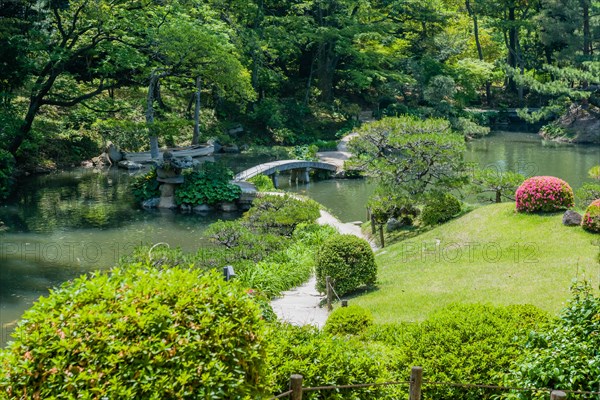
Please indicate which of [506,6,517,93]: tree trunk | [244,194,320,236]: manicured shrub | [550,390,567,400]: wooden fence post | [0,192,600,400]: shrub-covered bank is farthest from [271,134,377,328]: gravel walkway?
[506,6,517,93]: tree trunk

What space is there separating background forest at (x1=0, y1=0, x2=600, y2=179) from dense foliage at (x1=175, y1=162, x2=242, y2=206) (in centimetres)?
279

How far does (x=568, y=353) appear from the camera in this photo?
273 inches

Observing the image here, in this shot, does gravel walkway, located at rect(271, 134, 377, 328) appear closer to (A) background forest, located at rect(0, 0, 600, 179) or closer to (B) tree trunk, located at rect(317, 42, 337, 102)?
(A) background forest, located at rect(0, 0, 600, 179)

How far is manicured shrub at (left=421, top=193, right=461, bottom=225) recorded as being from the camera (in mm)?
21062

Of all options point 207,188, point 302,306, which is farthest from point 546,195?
point 207,188

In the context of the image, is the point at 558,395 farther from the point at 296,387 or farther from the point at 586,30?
the point at 586,30

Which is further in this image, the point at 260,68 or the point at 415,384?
the point at 260,68

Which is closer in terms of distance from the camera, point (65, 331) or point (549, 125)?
point (65, 331)

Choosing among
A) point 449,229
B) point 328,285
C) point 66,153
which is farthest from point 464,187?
point 66,153

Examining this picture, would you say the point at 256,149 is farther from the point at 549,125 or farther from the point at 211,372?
the point at 211,372

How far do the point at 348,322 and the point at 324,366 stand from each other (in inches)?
150

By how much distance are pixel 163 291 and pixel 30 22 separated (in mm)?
27954

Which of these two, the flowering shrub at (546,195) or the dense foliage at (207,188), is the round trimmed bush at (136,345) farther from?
the dense foliage at (207,188)

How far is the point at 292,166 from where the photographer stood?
111ft
